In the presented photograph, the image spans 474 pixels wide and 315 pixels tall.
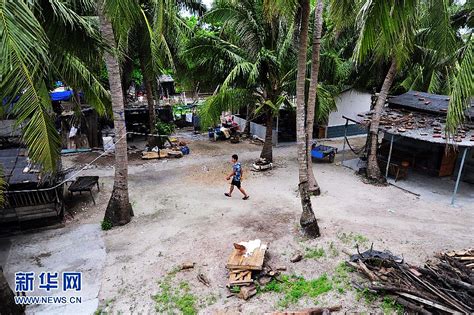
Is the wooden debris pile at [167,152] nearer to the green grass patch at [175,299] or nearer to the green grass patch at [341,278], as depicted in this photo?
the green grass patch at [175,299]

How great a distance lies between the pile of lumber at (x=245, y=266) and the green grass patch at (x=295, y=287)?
32cm

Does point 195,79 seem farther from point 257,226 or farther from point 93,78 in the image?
point 257,226

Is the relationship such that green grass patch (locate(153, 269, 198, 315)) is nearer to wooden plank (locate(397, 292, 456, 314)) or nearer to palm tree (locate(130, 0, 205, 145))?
wooden plank (locate(397, 292, 456, 314))

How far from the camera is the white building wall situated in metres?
19.8

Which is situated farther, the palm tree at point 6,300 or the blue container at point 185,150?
the blue container at point 185,150

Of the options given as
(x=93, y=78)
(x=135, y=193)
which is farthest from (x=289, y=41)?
(x=135, y=193)

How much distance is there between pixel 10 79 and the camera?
14.6 feet

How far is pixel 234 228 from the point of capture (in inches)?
357

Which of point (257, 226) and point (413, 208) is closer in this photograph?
point (257, 226)

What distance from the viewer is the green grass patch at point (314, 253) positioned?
7663mm

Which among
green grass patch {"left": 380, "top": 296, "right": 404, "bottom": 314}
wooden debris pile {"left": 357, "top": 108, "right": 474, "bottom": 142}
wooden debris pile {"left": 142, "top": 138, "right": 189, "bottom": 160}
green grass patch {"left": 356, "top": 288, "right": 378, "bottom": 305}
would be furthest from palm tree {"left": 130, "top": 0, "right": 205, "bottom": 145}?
green grass patch {"left": 380, "top": 296, "right": 404, "bottom": 314}

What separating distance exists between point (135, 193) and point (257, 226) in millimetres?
4865

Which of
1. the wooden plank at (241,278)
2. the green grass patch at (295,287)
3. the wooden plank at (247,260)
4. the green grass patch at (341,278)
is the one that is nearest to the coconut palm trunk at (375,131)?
the green grass patch at (341,278)

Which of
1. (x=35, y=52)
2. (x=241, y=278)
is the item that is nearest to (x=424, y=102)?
(x=241, y=278)
